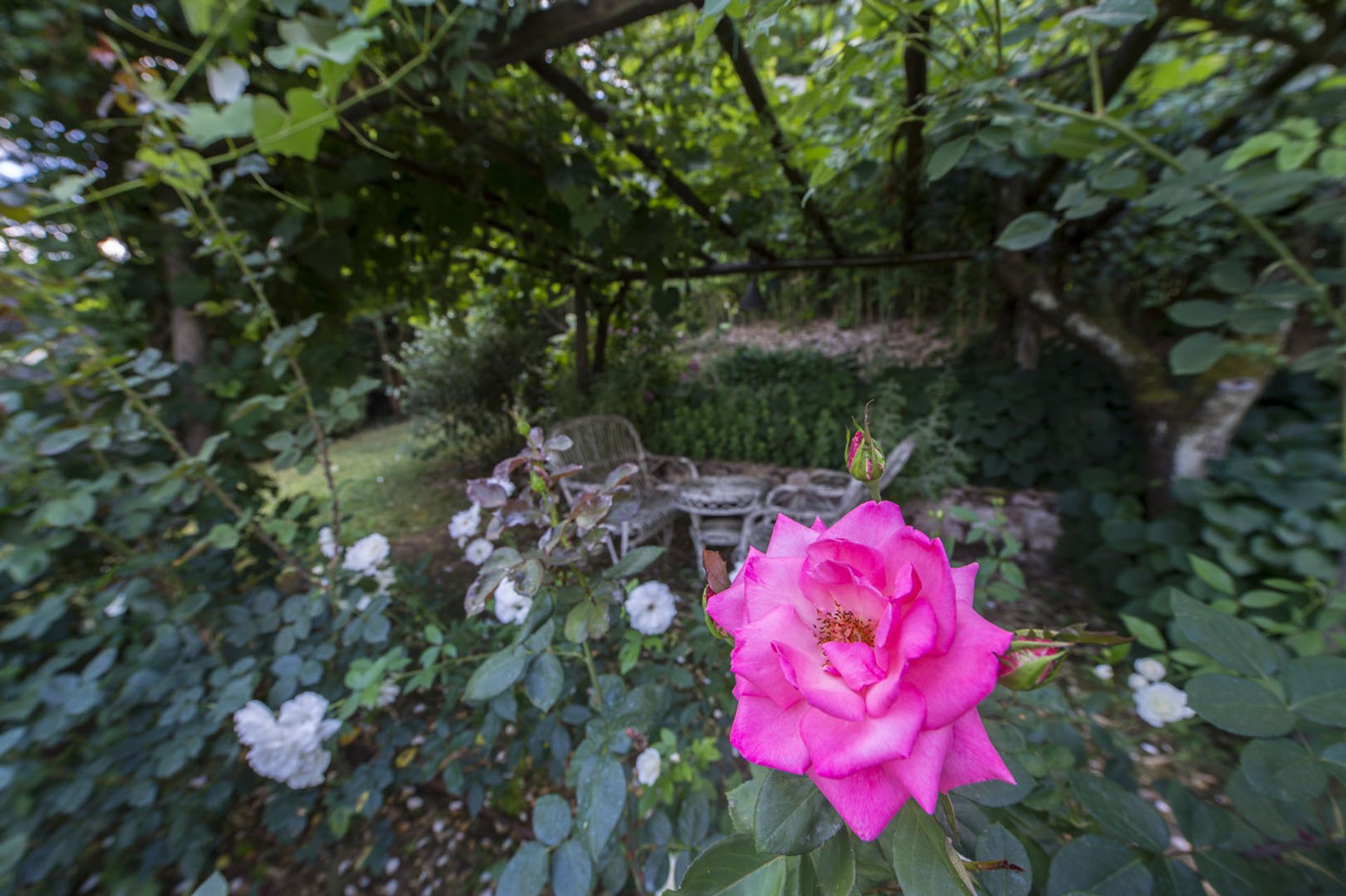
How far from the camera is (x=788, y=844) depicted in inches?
11.4

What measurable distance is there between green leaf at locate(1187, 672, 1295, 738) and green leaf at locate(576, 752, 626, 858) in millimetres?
629

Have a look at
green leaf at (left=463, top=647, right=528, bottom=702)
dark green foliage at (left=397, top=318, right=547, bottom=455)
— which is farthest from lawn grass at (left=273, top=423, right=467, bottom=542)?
green leaf at (left=463, top=647, right=528, bottom=702)

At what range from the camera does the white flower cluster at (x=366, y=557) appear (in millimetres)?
1128

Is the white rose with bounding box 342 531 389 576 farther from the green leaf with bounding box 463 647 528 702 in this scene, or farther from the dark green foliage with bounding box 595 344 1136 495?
the dark green foliage with bounding box 595 344 1136 495

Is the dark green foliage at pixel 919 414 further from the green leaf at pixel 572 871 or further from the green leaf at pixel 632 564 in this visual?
the green leaf at pixel 572 871

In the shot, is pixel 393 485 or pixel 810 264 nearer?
pixel 810 264

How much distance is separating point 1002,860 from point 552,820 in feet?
1.83

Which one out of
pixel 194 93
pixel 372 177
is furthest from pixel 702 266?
pixel 194 93

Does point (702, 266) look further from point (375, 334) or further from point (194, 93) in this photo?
point (375, 334)

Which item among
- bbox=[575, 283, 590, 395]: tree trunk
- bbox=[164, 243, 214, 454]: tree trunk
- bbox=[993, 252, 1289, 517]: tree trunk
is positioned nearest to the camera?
bbox=[164, 243, 214, 454]: tree trunk

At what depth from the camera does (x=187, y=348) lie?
55.6 inches

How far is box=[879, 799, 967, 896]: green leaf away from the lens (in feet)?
0.84

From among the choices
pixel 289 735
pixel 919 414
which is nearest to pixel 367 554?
pixel 289 735

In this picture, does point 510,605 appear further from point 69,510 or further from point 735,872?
point 69,510
